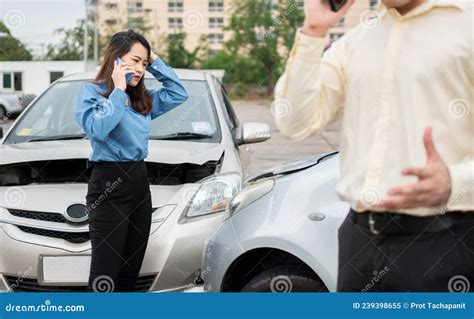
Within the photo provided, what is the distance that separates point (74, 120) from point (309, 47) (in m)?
3.17

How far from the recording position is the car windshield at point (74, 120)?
4566mm

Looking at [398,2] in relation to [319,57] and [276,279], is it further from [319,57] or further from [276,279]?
[276,279]

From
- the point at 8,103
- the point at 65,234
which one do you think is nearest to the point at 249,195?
the point at 65,234

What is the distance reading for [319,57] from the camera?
169 cm

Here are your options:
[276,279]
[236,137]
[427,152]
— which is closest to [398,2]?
[427,152]

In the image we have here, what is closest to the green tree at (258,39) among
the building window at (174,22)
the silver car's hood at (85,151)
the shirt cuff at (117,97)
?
the building window at (174,22)

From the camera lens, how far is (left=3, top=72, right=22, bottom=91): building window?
22947mm

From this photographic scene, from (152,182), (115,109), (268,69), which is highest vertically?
(115,109)

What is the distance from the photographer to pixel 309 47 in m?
1.68

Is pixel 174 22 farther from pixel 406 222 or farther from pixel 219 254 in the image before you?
pixel 406 222

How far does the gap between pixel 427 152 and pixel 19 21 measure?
4.34m

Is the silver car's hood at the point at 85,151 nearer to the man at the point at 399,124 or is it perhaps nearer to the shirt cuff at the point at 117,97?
the shirt cuff at the point at 117,97

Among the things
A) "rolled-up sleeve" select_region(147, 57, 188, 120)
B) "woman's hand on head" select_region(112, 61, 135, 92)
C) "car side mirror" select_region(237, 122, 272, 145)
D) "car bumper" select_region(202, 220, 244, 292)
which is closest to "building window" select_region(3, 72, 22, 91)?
"car side mirror" select_region(237, 122, 272, 145)

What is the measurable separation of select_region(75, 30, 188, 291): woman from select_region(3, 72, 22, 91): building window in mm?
20199
